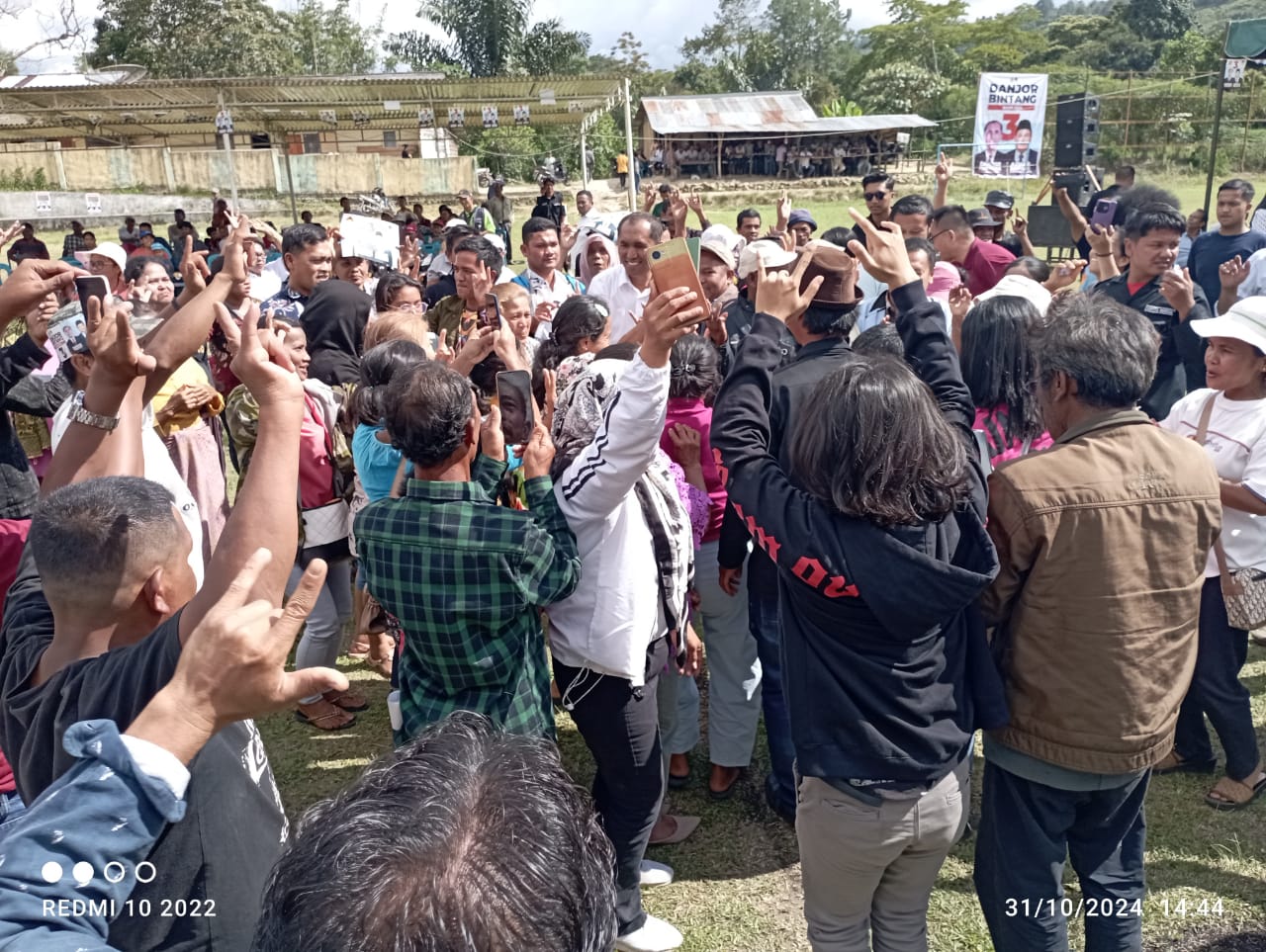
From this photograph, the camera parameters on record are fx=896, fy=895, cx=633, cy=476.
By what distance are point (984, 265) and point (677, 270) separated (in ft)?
16.6

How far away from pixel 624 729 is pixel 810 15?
91587 millimetres

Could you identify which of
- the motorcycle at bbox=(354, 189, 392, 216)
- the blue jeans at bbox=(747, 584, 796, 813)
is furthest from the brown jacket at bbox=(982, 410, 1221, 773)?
the motorcycle at bbox=(354, 189, 392, 216)

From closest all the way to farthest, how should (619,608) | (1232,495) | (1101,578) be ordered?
(1101,578), (619,608), (1232,495)

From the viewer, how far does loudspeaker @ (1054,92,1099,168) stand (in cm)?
1194

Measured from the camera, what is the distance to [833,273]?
2715 mm

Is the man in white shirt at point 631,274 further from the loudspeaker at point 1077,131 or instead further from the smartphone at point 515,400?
the loudspeaker at point 1077,131

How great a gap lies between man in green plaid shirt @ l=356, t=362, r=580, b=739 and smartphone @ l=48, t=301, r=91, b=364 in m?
1.35

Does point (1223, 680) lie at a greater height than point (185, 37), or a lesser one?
lesser

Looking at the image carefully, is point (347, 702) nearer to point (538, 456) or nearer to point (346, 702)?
point (346, 702)

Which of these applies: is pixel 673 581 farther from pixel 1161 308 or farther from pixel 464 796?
pixel 1161 308

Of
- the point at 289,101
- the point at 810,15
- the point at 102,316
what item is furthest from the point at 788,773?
the point at 810,15

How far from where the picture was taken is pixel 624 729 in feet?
8.61

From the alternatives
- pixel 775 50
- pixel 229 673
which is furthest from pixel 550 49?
pixel 229 673

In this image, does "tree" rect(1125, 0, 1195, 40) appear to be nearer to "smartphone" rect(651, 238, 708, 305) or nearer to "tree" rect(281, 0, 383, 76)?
"tree" rect(281, 0, 383, 76)
